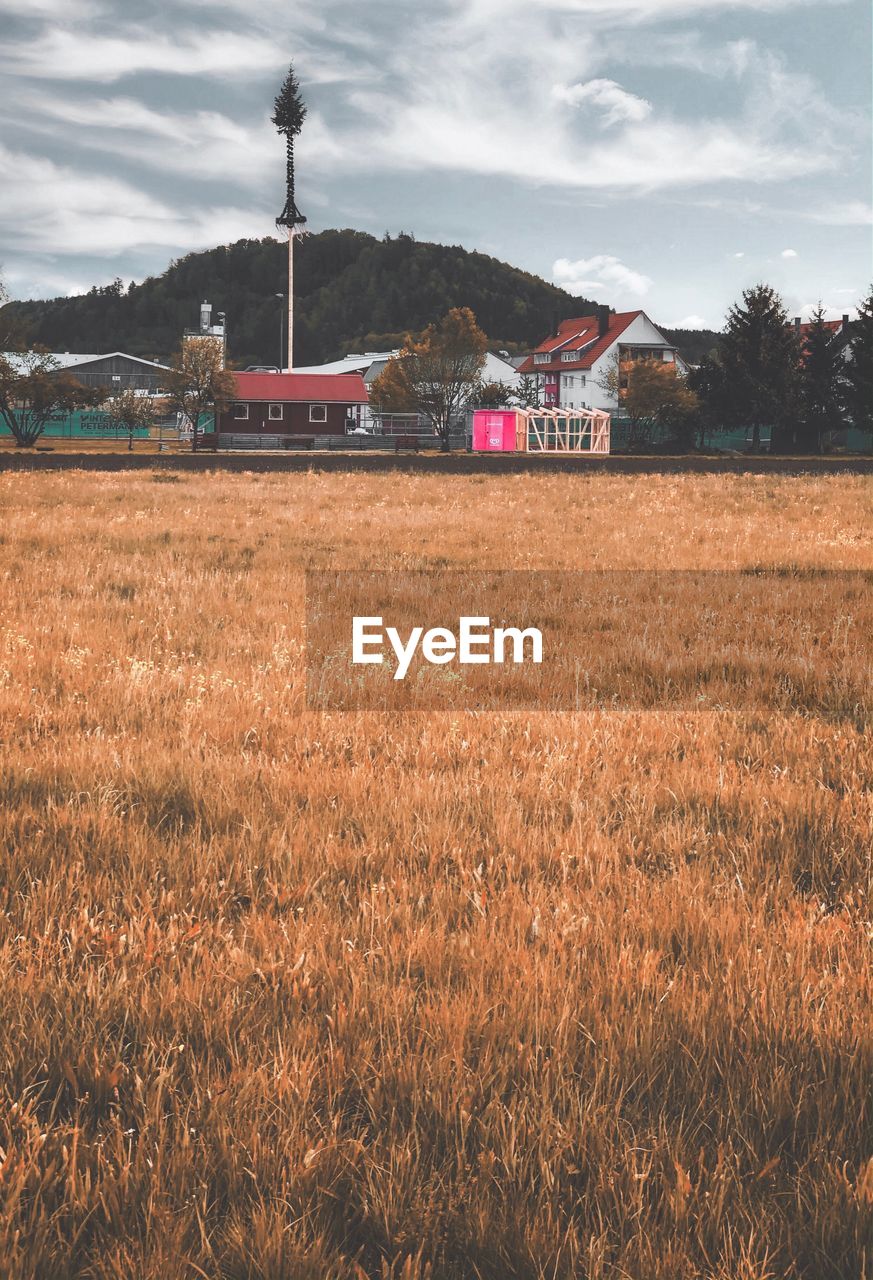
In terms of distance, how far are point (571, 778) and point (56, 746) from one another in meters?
2.92

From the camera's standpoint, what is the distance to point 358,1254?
2.18m

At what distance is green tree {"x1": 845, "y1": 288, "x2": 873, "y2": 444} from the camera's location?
72250 mm

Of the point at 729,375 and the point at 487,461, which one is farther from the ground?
the point at 729,375

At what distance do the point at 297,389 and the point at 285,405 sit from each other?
5.51 ft

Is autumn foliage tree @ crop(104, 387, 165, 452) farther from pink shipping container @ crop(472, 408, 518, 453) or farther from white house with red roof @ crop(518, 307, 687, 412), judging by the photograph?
white house with red roof @ crop(518, 307, 687, 412)

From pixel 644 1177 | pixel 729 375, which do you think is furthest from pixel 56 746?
pixel 729 375

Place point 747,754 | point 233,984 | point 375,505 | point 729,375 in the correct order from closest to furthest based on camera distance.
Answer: point 233,984
point 747,754
point 375,505
point 729,375

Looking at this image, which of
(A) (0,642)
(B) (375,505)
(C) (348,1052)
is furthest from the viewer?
(B) (375,505)

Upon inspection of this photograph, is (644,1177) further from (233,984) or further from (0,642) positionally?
(0,642)

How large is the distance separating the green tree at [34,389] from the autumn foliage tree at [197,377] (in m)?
6.12

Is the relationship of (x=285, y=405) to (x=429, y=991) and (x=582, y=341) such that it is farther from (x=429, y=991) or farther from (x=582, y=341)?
(x=429, y=991)

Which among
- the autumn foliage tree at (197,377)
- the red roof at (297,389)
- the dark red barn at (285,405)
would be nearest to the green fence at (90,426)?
the dark red barn at (285,405)

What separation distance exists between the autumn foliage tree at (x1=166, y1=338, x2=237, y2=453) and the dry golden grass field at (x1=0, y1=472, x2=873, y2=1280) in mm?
60089

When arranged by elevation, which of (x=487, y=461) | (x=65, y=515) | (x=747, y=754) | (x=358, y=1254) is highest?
(x=487, y=461)
